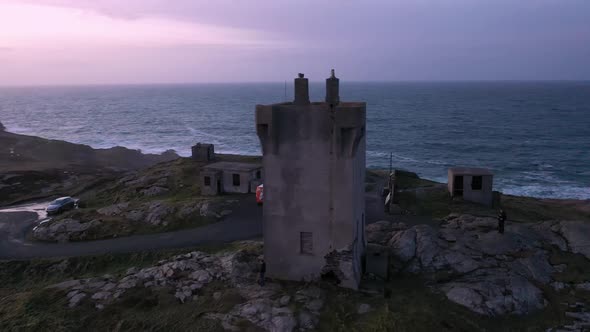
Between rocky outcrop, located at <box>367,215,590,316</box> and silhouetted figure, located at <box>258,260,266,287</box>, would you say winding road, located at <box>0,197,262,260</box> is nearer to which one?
silhouetted figure, located at <box>258,260,266,287</box>

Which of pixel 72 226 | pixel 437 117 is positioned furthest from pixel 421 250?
pixel 437 117

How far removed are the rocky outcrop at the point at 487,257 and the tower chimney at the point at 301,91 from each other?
10013 millimetres

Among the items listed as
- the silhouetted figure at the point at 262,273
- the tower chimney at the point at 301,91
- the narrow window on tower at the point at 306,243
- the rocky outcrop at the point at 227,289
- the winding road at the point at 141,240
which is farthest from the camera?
the winding road at the point at 141,240

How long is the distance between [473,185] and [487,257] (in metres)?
15.7

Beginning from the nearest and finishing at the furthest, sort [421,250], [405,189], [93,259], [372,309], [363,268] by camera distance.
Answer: [372,309] < [363,268] < [421,250] < [93,259] < [405,189]

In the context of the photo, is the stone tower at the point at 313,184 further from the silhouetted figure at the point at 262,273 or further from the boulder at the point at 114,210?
the boulder at the point at 114,210

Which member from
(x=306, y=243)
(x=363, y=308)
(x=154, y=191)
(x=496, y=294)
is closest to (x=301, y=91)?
(x=306, y=243)

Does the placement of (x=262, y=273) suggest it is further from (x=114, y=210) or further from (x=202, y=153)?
(x=202, y=153)

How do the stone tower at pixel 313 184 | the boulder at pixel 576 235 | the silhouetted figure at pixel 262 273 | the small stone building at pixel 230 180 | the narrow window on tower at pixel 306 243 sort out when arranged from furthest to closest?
the small stone building at pixel 230 180, the boulder at pixel 576 235, the silhouetted figure at pixel 262 273, the narrow window on tower at pixel 306 243, the stone tower at pixel 313 184

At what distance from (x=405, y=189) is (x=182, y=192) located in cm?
2158

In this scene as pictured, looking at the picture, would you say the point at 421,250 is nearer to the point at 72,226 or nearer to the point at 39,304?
the point at 39,304

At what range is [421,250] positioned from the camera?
25.1 meters

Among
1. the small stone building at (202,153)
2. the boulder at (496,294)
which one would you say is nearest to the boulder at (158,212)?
the small stone building at (202,153)

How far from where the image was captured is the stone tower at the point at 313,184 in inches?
809
